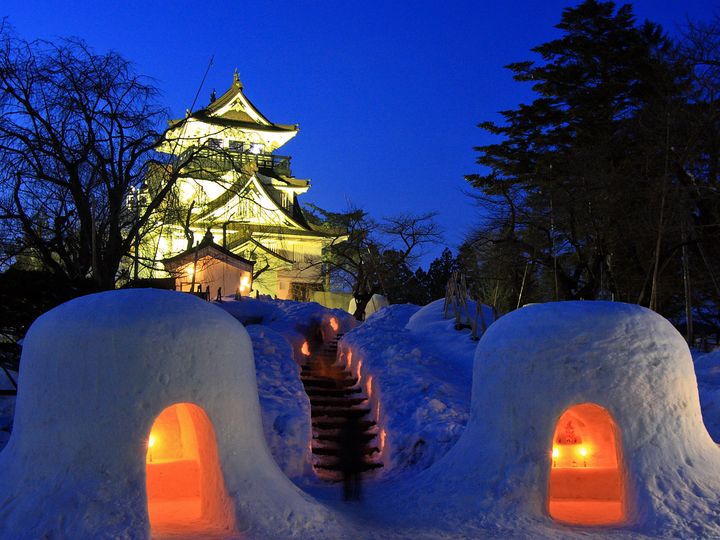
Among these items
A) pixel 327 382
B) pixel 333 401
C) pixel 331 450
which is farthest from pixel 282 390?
pixel 327 382

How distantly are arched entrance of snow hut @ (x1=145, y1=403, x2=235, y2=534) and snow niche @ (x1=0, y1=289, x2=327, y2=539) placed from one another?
0.09 feet

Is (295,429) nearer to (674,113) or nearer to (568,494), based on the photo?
(568,494)

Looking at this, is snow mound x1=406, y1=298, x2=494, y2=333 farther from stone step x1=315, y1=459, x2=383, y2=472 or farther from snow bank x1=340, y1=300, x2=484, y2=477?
stone step x1=315, y1=459, x2=383, y2=472

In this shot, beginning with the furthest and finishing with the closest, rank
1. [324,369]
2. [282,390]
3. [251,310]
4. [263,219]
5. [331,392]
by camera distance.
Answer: [263,219] → [251,310] → [324,369] → [331,392] → [282,390]

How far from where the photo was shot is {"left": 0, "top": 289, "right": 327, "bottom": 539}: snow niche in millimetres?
6305

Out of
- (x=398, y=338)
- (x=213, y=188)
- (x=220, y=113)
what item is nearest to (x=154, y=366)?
(x=398, y=338)

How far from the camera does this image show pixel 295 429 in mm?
11047

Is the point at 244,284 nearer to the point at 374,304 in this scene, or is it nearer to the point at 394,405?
the point at 374,304

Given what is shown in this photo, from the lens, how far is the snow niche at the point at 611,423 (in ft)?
24.2

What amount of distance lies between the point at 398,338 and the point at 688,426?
8647 millimetres

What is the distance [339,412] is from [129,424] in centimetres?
705

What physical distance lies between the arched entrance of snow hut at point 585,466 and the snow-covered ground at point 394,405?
1.25 m

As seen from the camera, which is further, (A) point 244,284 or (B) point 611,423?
(A) point 244,284

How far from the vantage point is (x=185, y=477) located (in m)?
8.62
